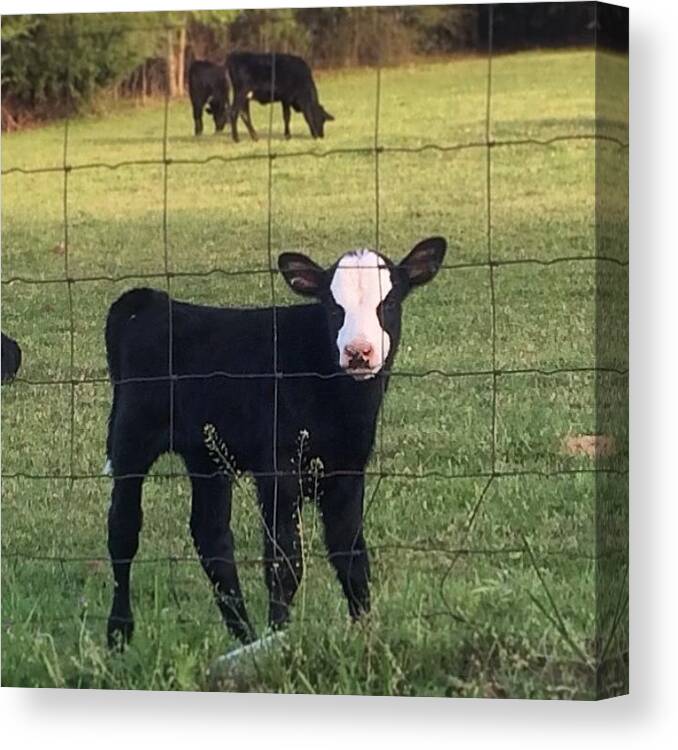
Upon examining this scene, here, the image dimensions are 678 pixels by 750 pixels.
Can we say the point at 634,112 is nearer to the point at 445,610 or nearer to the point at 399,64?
the point at 399,64

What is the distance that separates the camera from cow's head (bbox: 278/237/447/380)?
936 centimetres

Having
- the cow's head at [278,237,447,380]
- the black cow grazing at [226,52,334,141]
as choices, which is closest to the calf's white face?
the cow's head at [278,237,447,380]

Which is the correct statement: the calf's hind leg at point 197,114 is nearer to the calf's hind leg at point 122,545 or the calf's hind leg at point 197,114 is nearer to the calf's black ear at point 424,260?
the calf's black ear at point 424,260

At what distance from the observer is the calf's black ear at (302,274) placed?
9.43m

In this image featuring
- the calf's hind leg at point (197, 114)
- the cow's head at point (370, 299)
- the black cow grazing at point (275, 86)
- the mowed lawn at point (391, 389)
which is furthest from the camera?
the calf's hind leg at point (197, 114)

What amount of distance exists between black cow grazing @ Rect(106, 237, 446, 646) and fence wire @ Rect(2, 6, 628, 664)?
0.02m

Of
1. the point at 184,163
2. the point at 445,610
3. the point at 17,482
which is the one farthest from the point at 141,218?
the point at 445,610

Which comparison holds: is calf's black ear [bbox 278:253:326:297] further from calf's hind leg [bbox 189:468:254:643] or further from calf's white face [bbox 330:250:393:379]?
calf's hind leg [bbox 189:468:254:643]

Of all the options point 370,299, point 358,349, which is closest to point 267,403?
point 358,349

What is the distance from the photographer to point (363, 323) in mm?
9375

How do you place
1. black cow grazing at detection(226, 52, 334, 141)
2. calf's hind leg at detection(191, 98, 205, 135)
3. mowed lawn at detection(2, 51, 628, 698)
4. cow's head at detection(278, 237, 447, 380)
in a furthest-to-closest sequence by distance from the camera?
calf's hind leg at detection(191, 98, 205, 135)
black cow grazing at detection(226, 52, 334, 141)
cow's head at detection(278, 237, 447, 380)
mowed lawn at detection(2, 51, 628, 698)

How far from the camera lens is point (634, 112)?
9336mm

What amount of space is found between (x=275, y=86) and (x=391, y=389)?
99 cm

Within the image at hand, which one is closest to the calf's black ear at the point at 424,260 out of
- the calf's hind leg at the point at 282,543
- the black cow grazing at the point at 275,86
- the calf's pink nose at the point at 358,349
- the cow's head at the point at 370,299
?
the cow's head at the point at 370,299
